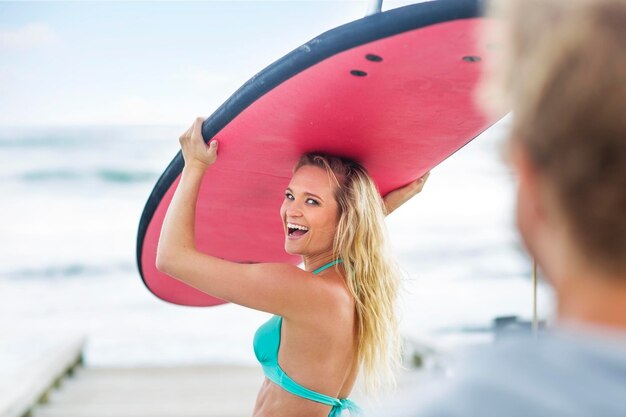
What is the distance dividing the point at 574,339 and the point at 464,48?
124 centimetres

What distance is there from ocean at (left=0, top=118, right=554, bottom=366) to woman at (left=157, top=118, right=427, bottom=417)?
327 cm

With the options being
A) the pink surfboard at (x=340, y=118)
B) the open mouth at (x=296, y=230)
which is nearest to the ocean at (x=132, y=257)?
the pink surfboard at (x=340, y=118)

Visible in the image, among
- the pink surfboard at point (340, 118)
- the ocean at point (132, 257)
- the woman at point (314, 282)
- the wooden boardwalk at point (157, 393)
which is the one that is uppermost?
the ocean at point (132, 257)

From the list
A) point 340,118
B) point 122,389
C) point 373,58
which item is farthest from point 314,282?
point 122,389

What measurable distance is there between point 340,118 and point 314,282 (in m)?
0.39

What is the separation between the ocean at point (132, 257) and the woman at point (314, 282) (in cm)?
327

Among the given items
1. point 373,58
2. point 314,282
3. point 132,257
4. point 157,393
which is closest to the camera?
point 373,58

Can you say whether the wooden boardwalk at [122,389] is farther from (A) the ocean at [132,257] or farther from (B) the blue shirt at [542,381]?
(B) the blue shirt at [542,381]

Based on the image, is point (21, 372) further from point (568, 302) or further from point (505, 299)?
point (505, 299)

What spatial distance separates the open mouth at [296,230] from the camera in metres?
2.26

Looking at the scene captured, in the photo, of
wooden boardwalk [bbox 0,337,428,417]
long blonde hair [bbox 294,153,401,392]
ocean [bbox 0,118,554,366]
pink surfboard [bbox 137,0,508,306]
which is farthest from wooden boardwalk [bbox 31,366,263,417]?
long blonde hair [bbox 294,153,401,392]

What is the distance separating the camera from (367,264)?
2.22m

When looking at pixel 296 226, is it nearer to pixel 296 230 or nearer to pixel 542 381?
pixel 296 230

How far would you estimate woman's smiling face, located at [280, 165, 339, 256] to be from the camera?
2.25 meters
